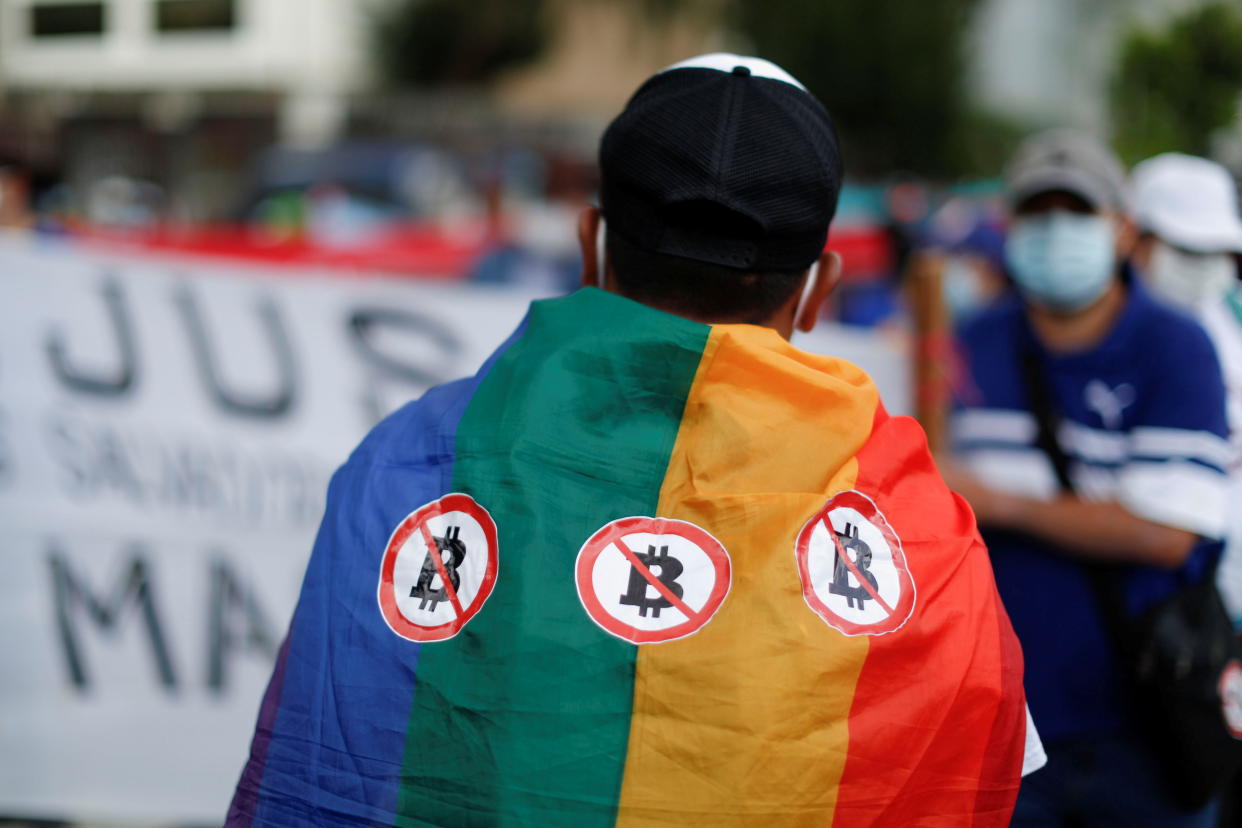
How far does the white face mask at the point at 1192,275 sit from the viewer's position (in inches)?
123

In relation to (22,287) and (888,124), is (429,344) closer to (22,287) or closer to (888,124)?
(22,287)

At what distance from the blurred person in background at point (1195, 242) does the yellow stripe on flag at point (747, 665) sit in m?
2.06

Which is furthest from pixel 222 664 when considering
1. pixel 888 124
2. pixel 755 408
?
pixel 888 124

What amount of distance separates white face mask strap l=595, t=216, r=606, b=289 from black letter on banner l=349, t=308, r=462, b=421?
2.53 meters

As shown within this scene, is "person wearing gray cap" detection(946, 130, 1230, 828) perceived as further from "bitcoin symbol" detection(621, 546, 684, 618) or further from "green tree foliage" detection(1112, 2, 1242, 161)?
"green tree foliage" detection(1112, 2, 1242, 161)

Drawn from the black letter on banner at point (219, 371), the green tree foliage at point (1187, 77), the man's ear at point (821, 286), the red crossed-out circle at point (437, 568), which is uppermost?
the man's ear at point (821, 286)

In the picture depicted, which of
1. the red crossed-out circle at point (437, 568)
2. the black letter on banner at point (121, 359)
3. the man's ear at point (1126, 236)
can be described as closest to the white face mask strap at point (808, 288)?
the red crossed-out circle at point (437, 568)

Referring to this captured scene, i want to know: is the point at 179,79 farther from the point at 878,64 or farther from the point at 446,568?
the point at 446,568

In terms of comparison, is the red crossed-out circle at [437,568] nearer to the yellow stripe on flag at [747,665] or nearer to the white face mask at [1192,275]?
the yellow stripe on flag at [747,665]

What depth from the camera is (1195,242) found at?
3098mm

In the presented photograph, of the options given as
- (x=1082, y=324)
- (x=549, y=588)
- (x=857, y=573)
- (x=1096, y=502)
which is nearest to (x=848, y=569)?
(x=857, y=573)

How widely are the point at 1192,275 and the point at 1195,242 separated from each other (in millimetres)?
90

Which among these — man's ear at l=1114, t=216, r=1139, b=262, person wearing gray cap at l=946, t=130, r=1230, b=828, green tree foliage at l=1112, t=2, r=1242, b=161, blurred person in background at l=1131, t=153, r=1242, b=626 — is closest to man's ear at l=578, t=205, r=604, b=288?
person wearing gray cap at l=946, t=130, r=1230, b=828

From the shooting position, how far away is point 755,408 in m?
1.36
